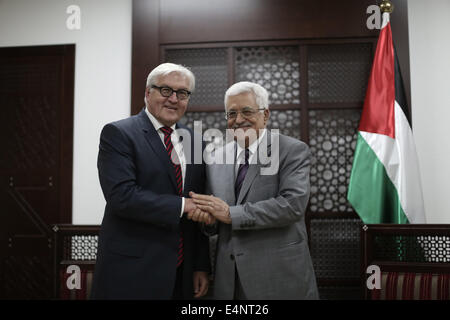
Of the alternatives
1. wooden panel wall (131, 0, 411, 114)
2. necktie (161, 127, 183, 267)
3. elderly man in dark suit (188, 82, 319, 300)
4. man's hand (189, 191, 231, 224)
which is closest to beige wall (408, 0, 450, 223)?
wooden panel wall (131, 0, 411, 114)

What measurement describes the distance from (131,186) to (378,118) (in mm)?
1905

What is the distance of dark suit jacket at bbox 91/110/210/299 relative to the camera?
4.69 ft

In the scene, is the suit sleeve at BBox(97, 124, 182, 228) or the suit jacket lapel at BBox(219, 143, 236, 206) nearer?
the suit sleeve at BBox(97, 124, 182, 228)

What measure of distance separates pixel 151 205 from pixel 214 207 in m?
0.26

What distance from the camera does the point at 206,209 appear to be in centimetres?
149

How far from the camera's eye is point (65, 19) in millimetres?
3064

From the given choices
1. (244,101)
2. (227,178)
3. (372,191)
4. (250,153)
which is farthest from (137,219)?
(372,191)

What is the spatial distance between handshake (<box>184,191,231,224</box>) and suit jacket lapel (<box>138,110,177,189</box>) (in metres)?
0.12

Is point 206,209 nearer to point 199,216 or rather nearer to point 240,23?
point 199,216

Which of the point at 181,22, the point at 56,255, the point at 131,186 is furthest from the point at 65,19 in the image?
the point at 131,186

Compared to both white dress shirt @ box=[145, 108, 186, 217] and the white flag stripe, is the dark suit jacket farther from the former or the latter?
the white flag stripe

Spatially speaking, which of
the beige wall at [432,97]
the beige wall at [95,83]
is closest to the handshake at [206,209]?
the beige wall at [95,83]

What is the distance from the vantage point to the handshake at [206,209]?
4.83ft
